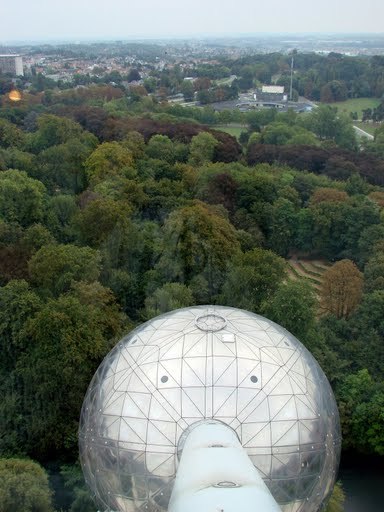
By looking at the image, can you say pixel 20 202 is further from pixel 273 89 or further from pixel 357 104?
pixel 273 89

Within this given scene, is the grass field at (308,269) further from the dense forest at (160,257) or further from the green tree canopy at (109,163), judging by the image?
the green tree canopy at (109,163)

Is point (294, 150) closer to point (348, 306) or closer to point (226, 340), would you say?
point (348, 306)

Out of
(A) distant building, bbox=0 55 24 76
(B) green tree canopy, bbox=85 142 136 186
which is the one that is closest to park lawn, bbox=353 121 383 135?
(B) green tree canopy, bbox=85 142 136 186

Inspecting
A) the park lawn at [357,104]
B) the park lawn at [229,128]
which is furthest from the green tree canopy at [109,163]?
the park lawn at [357,104]

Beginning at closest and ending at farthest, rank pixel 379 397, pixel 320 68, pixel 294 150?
1. pixel 379 397
2. pixel 294 150
3. pixel 320 68

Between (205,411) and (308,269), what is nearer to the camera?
(205,411)

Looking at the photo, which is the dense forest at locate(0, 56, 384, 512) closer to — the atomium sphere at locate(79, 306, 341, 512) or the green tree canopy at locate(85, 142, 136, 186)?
the green tree canopy at locate(85, 142, 136, 186)

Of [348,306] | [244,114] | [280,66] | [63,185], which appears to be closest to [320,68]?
[280,66]

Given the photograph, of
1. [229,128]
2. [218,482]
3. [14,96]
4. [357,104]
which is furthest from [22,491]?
[357,104]
